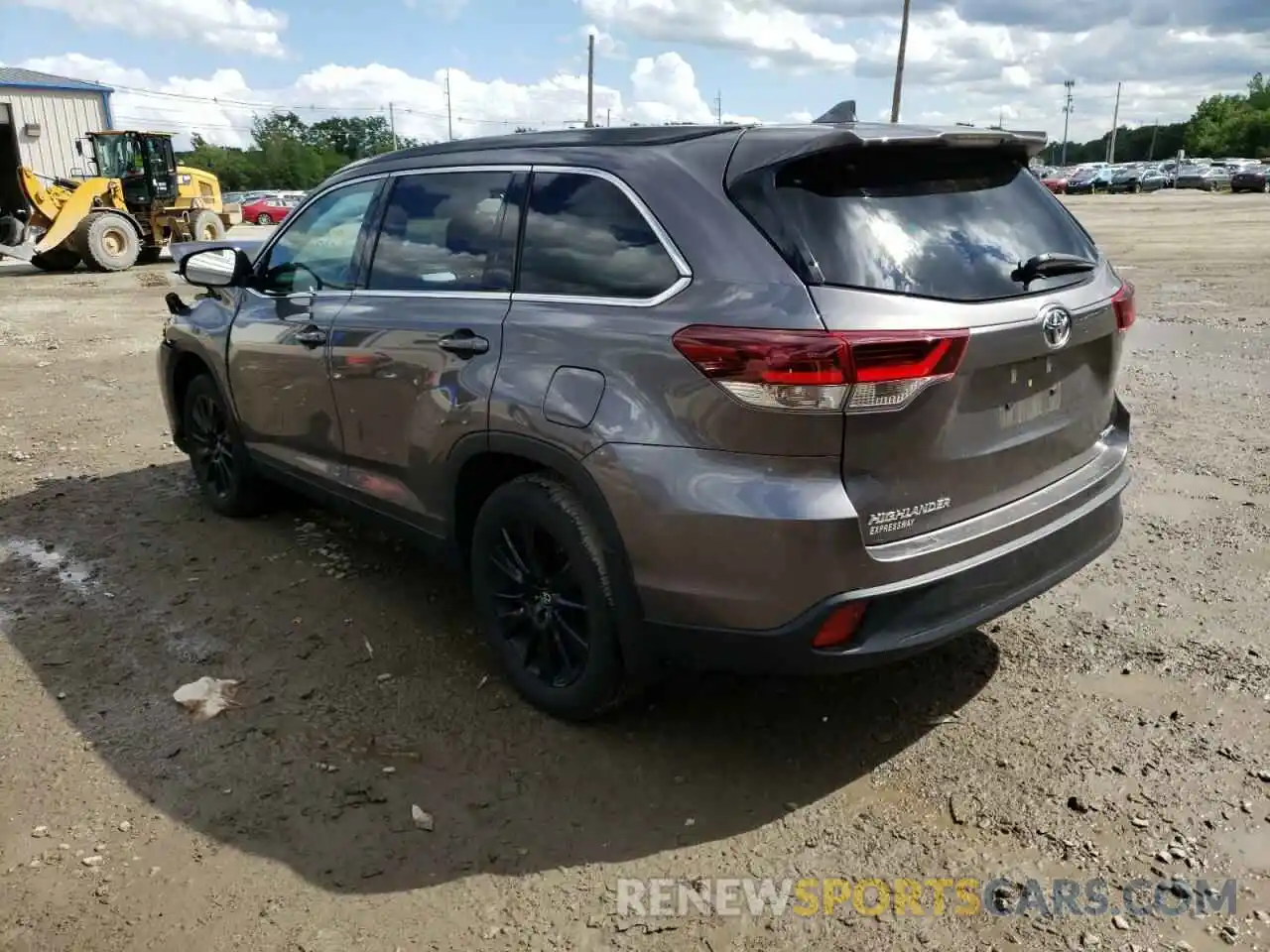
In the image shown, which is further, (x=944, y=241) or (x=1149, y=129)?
(x=1149, y=129)

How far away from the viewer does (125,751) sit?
330 centimetres

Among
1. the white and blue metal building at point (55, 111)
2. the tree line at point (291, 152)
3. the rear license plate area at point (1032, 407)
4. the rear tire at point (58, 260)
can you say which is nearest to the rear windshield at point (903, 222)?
the rear license plate area at point (1032, 407)

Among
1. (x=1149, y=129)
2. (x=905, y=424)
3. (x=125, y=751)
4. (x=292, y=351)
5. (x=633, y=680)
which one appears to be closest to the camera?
(x=905, y=424)

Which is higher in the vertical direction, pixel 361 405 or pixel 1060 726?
pixel 361 405

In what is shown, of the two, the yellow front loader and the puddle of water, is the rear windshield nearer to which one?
the puddle of water

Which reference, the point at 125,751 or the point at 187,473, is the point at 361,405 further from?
the point at 187,473

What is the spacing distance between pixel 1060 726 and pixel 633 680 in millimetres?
1404

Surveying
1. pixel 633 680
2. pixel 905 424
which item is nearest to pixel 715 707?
pixel 633 680

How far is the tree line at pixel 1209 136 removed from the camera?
3684 inches

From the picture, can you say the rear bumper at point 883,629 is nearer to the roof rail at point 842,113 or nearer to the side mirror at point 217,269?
the roof rail at point 842,113

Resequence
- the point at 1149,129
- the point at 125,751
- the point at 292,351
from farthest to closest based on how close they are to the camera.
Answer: the point at 1149,129, the point at 292,351, the point at 125,751

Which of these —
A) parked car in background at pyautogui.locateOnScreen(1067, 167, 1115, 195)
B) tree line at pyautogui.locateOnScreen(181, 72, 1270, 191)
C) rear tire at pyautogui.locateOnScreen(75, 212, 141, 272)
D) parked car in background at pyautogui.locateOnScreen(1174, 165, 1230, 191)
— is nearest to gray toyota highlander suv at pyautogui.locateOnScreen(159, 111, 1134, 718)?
rear tire at pyautogui.locateOnScreen(75, 212, 141, 272)

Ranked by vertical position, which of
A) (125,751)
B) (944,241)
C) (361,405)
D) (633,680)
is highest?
(944,241)

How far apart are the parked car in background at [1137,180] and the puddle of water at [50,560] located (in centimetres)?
6494
